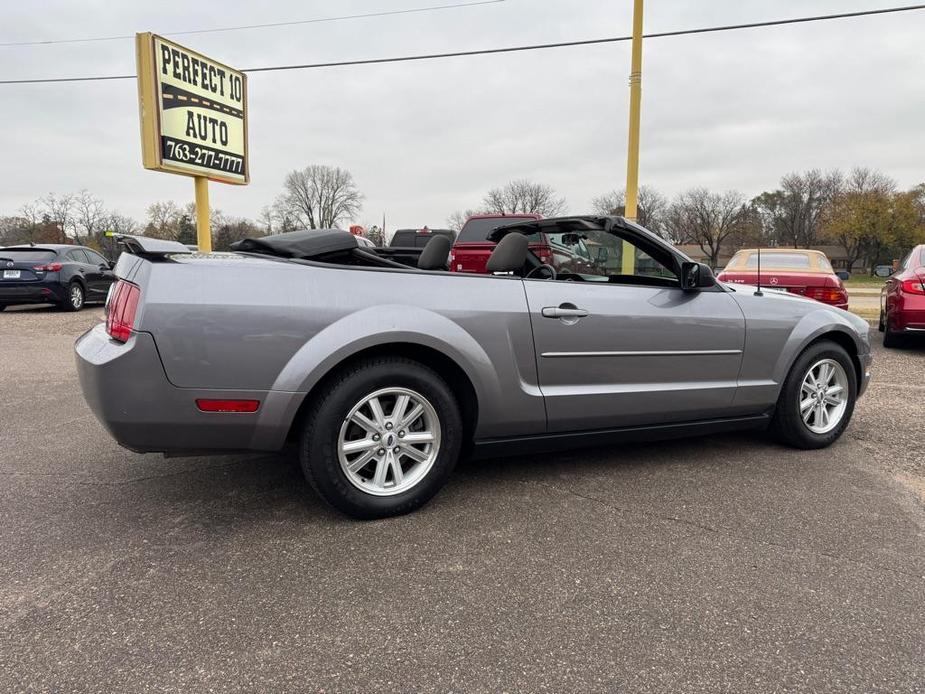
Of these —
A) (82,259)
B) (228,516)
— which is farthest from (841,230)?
(228,516)

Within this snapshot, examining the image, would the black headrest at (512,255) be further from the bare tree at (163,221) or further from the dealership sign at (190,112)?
the bare tree at (163,221)

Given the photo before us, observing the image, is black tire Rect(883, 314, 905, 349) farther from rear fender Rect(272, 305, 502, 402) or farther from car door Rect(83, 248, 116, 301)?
car door Rect(83, 248, 116, 301)

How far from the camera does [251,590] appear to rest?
217cm

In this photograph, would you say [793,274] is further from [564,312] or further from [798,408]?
[564,312]

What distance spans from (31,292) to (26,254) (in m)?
0.75

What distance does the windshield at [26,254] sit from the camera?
38.0 ft

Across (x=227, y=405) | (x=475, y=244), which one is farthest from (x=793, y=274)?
(x=227, y=405)

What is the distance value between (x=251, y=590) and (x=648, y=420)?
2232 mm

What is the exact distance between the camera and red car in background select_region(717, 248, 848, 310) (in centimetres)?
756

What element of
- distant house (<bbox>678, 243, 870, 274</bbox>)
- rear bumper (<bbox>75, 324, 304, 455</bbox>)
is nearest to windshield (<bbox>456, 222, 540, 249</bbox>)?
rear bumper (<bbox>75, 324, 304, 455</bbox>)

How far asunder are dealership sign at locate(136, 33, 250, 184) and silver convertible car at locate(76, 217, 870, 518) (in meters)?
9.15

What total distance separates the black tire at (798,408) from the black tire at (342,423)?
7.37ft

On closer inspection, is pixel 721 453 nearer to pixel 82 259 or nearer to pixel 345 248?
pixel 345 248

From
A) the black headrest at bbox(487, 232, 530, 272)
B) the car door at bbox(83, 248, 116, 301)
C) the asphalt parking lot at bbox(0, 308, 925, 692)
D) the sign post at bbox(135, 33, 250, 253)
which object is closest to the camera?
the asphalt parking lot at bbox(0, 308, 925, 692)
